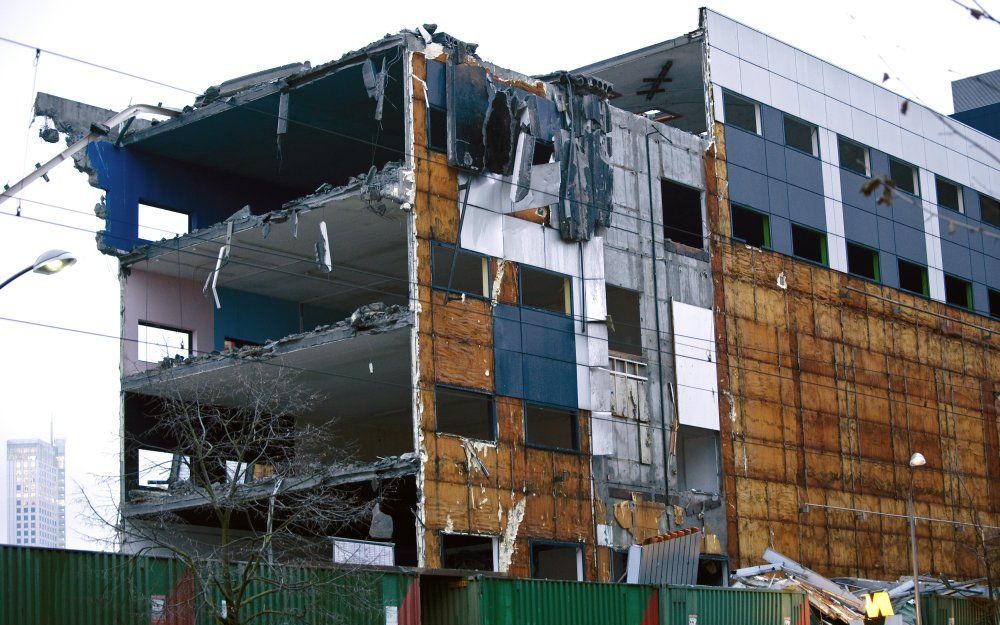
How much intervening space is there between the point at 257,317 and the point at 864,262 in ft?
66.1

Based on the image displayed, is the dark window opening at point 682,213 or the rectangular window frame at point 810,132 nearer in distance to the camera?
the dark window opening at point 682,213

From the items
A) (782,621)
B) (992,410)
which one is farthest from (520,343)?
(992,410)

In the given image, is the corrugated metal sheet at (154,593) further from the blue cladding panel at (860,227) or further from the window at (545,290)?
the blue cladding panel at (860,227)

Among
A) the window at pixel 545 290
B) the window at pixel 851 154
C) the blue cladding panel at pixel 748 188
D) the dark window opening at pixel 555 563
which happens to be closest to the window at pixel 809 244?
the blue cladding panel at pixel 748 188

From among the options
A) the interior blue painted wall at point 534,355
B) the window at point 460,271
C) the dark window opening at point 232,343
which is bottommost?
the interior blue painted wall at point 534,355

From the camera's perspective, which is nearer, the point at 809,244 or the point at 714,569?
the point at 714,569

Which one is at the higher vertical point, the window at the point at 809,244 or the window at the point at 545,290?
the window at the point at 809,244

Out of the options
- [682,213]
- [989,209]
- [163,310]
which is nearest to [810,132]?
[682,213]

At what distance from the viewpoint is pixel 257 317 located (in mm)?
43000

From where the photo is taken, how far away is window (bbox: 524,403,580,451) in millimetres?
36844

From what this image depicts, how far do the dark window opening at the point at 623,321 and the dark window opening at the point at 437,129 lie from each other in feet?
19.7

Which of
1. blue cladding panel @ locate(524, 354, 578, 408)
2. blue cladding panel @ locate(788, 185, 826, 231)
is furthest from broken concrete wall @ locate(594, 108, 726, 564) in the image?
blue cladding panel @ locate(788, 185, 826, 231)

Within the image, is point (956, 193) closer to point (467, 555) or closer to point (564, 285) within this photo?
point (564, 285)

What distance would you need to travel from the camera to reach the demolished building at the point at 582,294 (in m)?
35.2
